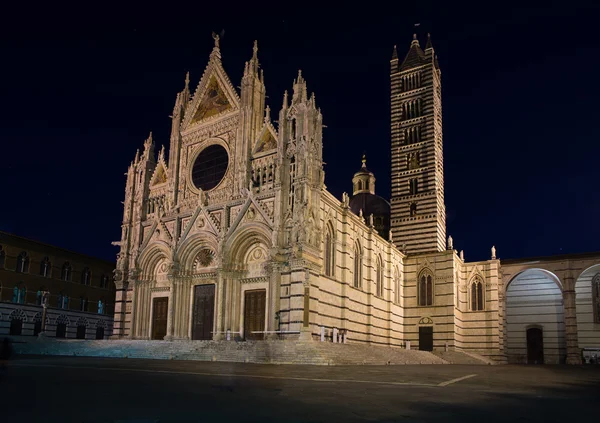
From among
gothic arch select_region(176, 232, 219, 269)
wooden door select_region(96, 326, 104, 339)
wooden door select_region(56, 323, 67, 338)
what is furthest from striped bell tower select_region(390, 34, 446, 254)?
wooden door select_region(56, 323, 67, 338)

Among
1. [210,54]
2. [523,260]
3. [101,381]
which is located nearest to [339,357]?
[101,381]

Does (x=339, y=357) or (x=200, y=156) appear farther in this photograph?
(x=200, y=156)

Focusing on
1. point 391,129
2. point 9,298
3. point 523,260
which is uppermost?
point 391,129

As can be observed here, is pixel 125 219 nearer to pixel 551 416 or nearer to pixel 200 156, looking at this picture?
pixel 200 156

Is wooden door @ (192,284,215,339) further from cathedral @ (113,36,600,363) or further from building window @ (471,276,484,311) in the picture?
building window @ (471,276,484,311)

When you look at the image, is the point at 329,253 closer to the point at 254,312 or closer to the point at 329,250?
the point at 329,250

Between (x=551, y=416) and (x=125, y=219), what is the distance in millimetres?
34774

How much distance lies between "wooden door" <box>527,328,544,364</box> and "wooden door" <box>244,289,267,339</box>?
30375mm

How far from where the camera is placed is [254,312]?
3142 centimetres

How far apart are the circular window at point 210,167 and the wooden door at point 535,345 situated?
33366 mm

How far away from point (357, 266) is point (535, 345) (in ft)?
75.3

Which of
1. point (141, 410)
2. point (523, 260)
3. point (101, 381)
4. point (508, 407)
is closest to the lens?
point (141, 410)

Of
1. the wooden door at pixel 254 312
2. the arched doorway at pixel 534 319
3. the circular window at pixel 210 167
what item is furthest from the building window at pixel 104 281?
the arched doorway at pixel 534 319

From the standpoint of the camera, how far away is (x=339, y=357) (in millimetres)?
25484
